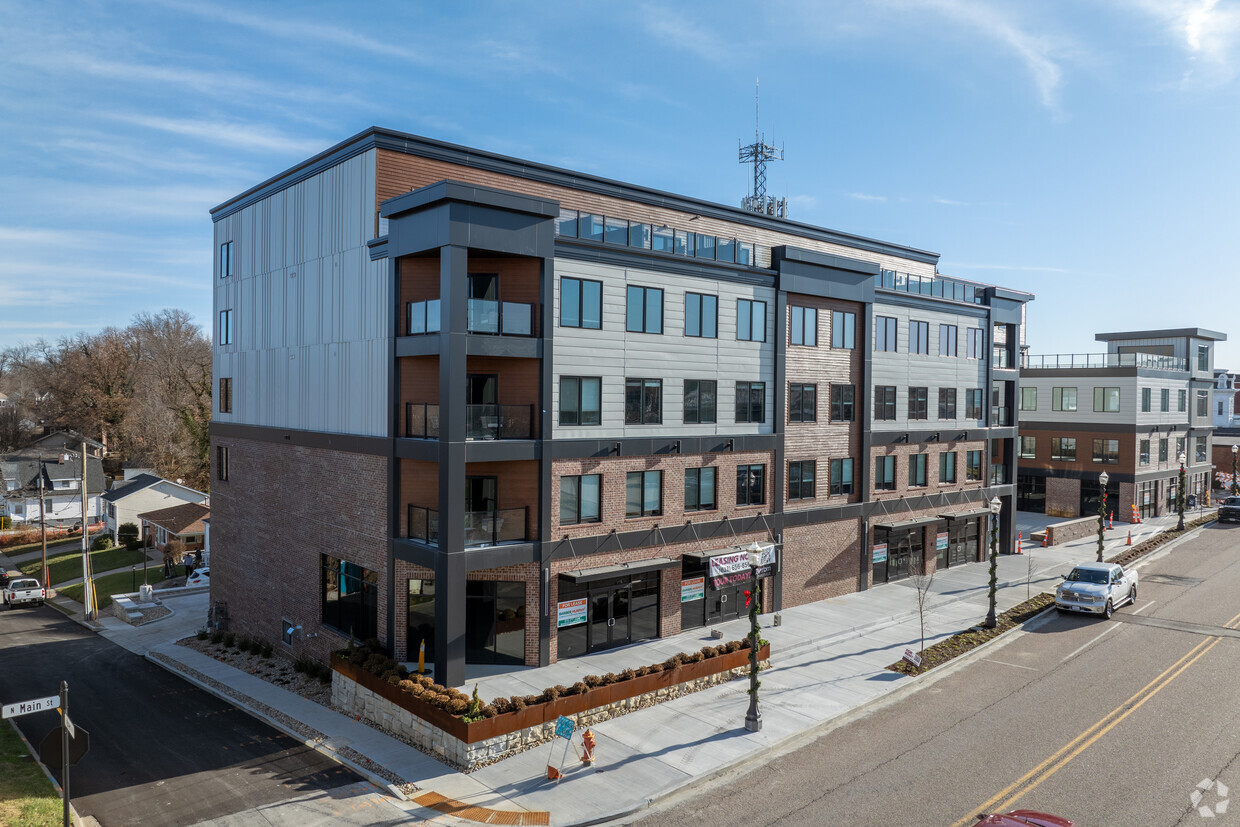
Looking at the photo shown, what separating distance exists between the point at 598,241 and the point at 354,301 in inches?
320

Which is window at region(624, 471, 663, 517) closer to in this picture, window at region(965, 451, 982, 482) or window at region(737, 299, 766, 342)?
window at region(737, 299, 766, 342)

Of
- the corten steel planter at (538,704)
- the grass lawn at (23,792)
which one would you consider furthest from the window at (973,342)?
the grass lawn at (23,792)

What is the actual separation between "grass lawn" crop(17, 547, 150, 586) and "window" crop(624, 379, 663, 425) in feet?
138

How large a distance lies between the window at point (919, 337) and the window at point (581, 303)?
18307 millimetres

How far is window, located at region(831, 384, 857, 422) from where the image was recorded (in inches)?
1284

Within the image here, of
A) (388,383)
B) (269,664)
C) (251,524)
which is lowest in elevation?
(269,664)

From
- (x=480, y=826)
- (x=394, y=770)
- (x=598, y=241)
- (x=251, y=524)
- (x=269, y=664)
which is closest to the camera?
(x=480, y=826)

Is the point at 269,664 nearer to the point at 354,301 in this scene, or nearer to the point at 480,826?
the point at 354,301

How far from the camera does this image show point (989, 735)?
1872cm

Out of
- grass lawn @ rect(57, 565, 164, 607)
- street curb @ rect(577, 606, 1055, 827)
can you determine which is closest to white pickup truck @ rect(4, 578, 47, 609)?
grass lawn @ rect(57, 565, 164, 607)

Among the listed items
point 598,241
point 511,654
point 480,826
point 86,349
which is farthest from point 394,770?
point 86,349

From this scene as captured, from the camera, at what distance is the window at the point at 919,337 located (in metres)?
36.3

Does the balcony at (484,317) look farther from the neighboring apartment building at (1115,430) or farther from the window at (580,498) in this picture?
the neighboring apartment building at (1115,430)

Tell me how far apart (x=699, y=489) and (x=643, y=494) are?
8.59 ft
